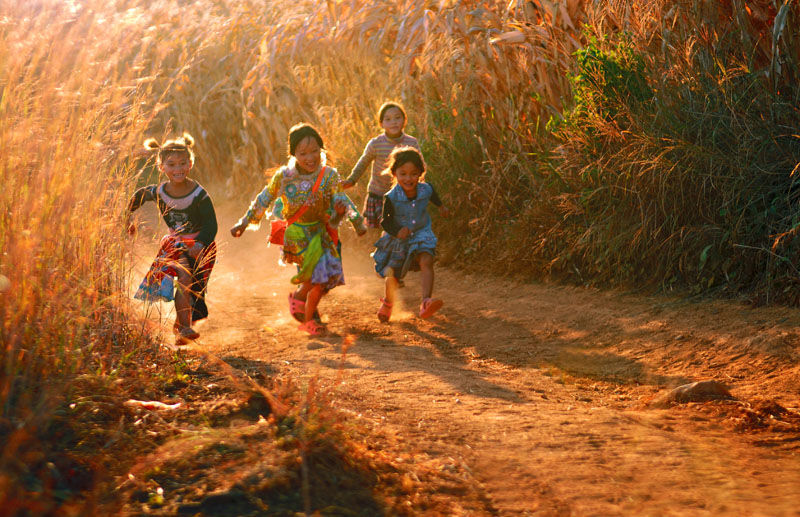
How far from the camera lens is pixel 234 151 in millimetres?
14070

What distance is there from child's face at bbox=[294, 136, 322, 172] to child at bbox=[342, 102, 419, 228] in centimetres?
130

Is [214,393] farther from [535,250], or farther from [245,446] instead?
[535,250]

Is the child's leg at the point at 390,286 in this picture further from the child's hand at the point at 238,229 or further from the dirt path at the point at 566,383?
the child's hand at the point at 238,229

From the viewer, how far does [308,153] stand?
6.65 m

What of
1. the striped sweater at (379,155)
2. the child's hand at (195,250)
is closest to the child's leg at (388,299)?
the striped sweater at (379,155)

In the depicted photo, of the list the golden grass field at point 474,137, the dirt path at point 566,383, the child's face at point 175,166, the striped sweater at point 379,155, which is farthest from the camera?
the striped sweater at point 379,155

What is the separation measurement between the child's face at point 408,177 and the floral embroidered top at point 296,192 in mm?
616

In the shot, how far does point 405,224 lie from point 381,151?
1340 millimetres

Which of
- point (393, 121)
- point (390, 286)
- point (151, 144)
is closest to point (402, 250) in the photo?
point (390, 286)

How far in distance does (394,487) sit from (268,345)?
3.83m

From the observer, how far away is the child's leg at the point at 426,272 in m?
6.90

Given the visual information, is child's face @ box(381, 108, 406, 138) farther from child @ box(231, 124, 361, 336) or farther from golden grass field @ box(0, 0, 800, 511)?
child @ box(231, 124, 361, 336)

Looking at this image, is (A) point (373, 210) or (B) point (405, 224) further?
(A) point (373, 210)

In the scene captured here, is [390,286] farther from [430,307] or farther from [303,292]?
[303,292]
